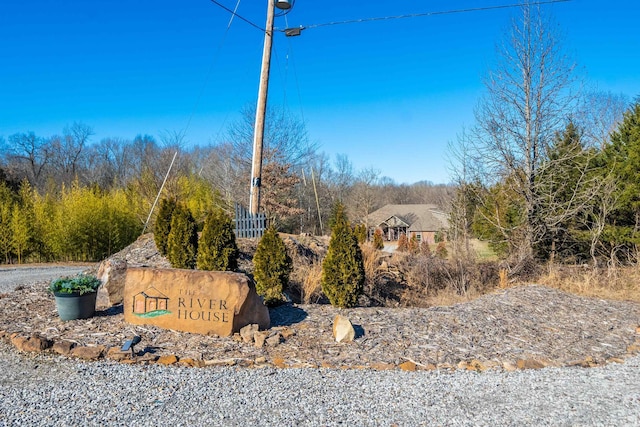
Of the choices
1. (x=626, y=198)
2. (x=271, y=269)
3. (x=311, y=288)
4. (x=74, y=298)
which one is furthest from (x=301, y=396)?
(x=626, y=198)

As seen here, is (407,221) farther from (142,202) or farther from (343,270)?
(343,270)

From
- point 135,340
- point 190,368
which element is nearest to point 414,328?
point 190,368

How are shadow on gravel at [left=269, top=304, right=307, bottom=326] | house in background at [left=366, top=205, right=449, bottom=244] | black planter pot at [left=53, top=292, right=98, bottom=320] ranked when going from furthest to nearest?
house in background at [left=366, top=205, right=449, bottom=244], shadow on gravel at [left=269, top=304, right=307, bottom=326], black planter pot at [left=53, top=292, right=98, bottom=320]

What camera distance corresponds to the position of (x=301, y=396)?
3.62 metres

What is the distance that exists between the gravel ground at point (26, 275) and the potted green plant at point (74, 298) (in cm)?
430

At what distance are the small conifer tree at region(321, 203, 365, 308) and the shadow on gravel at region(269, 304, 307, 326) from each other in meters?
0.59

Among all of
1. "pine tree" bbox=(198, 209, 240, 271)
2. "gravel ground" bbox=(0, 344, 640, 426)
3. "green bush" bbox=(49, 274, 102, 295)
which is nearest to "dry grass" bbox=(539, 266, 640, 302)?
"gravel ground" bbox=(0, 344, 640, 426)

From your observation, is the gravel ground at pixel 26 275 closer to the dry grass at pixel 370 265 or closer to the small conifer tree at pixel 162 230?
the small conifer tree at pixel 162 230

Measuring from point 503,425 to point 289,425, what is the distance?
59.1 inches

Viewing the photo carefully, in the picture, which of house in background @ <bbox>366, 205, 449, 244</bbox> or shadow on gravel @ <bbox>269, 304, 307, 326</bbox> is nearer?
shadow on gravel @ <bbox>269, 304, 307, 326</bbox>

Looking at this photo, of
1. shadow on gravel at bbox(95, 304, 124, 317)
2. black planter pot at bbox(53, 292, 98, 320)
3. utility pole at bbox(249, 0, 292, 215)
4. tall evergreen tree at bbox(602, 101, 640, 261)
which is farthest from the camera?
tall evergreen tree at bbox(602, 101, 640, 261)

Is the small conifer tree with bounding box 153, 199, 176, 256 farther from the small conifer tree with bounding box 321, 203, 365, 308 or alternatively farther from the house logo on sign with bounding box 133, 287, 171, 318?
the small conifer tree with bounding box 321, 203, 365, 308

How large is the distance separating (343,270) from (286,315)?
42.0 inches

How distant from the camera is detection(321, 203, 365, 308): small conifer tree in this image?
6.52 m
